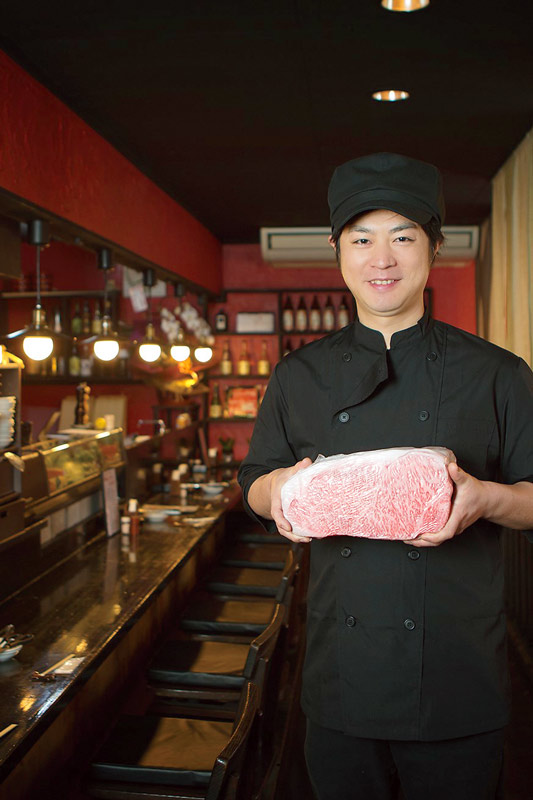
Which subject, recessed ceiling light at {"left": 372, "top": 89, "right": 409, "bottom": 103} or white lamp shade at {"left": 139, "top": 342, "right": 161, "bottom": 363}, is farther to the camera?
white lamp shade at {"left": 139, "top": 342, "right": 161, "bottom": 363}

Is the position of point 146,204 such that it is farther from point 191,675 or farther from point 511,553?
point 511,553

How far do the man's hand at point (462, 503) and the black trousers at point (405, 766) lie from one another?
40 centimetres

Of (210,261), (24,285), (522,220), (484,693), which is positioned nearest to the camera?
(484,693)

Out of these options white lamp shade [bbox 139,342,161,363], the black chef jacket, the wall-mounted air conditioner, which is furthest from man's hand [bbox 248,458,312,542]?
the wall-mounted air conditioner

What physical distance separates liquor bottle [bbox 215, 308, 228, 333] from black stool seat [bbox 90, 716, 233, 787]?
5663 mm

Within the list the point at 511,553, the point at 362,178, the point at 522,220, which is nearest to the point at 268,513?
the point at 362,178

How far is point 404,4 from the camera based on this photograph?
260cm

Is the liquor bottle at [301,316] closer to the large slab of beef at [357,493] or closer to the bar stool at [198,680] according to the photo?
the bar stool at [198,680]

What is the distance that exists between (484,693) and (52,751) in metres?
1.70

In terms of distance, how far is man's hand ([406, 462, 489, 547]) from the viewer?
120 centimetres

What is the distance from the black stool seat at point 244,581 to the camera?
4.30m

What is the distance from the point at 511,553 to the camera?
208 inches

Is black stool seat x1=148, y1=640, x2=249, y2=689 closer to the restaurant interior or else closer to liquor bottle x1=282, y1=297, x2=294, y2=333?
the restaurant interior

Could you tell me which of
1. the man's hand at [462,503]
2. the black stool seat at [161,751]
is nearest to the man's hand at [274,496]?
the man's hand at [462,503]
